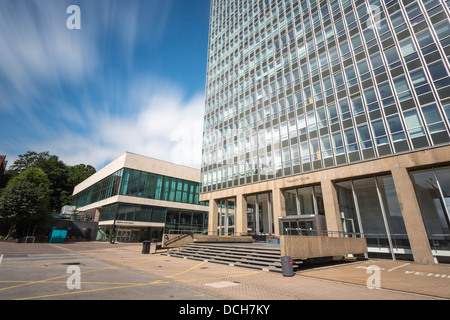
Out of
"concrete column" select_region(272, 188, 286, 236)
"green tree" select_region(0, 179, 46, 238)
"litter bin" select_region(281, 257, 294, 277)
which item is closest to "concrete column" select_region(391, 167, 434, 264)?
"concrete column" select_region(272, 188, 286, 236)

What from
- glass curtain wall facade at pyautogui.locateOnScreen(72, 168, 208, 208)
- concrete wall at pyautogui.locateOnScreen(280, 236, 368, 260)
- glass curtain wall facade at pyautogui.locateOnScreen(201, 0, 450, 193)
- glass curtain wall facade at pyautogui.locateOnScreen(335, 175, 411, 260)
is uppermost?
glass curtain wall facade at pyautogui.locateOnScreen(201, 0, 450, 193)

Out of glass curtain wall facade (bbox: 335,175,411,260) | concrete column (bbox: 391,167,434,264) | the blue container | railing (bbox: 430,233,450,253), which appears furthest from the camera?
the blue container

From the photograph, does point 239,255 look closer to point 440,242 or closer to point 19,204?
point 440,242

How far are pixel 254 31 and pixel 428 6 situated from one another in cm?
2415

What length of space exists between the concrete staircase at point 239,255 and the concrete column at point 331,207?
8.06 metres

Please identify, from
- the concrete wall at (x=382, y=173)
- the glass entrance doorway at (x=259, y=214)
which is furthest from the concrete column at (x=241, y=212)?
the glass entrance doorway at (x=259, y=214)

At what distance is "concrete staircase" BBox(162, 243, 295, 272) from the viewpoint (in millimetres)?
14016

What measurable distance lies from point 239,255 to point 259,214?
15539 mm

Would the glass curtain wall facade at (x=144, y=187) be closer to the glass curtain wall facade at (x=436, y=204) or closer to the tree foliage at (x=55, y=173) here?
the tree foliage at (x=55, y=173)

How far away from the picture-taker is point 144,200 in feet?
138

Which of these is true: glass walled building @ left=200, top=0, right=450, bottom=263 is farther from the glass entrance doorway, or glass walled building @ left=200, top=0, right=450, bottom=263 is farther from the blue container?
the blue container

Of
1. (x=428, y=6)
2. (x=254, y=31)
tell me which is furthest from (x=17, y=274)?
(x=254, y=31)

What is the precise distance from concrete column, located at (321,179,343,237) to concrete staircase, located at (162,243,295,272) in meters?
8.06

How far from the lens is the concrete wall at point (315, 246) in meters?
12.5
